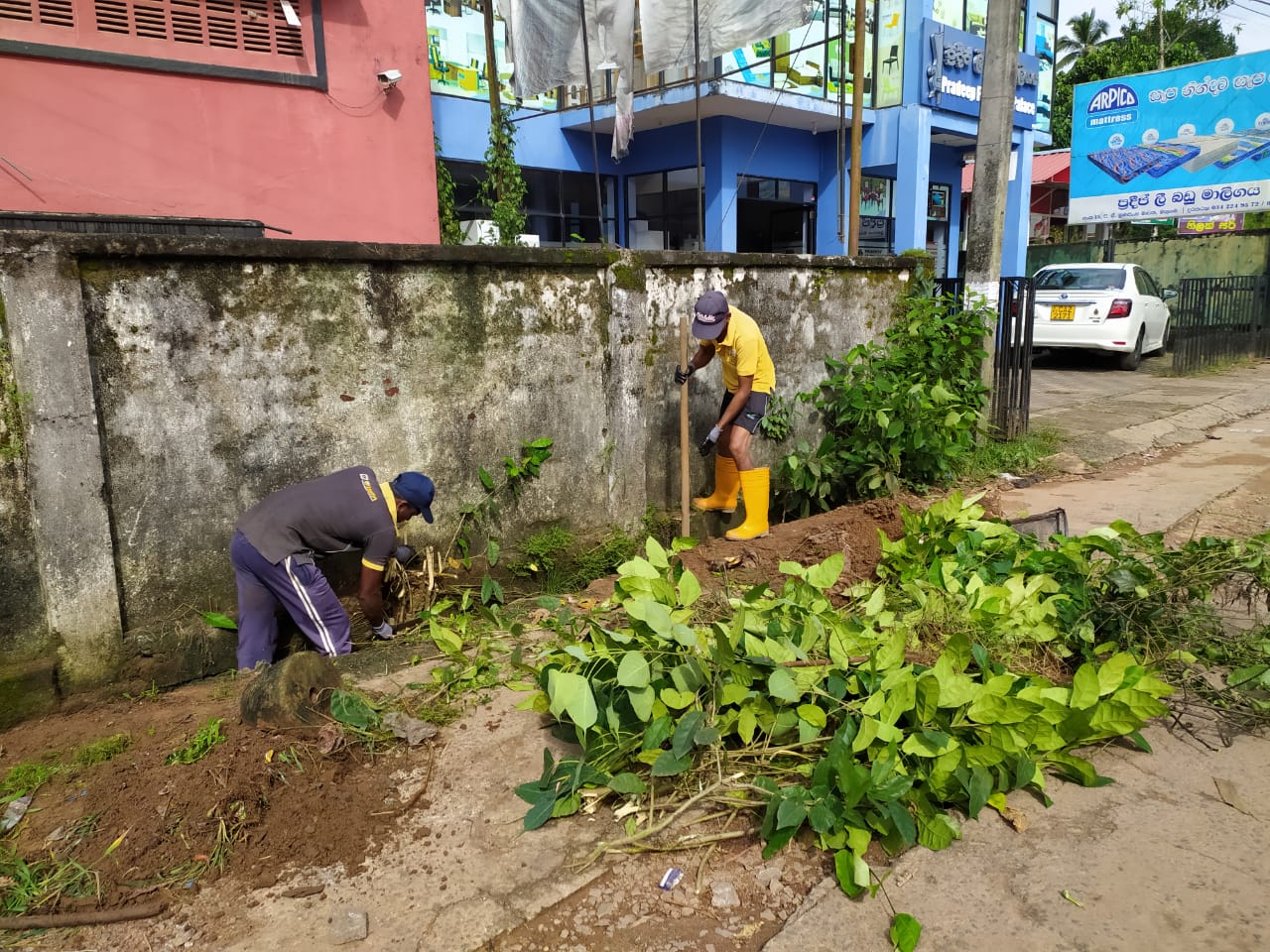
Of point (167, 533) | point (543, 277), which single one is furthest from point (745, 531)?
point (167, 533)

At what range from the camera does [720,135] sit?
13.4m

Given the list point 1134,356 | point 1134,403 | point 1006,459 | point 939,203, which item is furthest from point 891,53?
point 1006,459

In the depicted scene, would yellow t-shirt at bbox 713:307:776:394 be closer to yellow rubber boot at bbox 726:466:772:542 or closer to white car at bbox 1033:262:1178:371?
yellow rubber boot at bbox 726:466:772:542

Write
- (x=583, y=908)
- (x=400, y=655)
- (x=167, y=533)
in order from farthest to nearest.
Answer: (x=400, y=655) < (x=167, y=533) < (x=583, y=908)

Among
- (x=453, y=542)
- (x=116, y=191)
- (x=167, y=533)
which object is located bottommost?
(x=453, y=542)

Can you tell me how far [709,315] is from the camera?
517 cm

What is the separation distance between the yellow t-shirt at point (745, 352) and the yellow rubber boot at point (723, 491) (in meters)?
0.49

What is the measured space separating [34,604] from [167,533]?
1.75ft

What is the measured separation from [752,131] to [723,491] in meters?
9.95

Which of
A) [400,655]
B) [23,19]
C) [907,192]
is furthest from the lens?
[907,192]

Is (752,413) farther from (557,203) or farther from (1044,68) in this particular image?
(1044,68)

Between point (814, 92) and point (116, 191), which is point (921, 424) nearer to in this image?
point (116, 191)

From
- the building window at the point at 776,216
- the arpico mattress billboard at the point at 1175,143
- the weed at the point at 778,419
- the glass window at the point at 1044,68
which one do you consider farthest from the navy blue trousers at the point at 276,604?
the arpico mattress billboard at the point at 1175,143

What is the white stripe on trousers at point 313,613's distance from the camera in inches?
152
